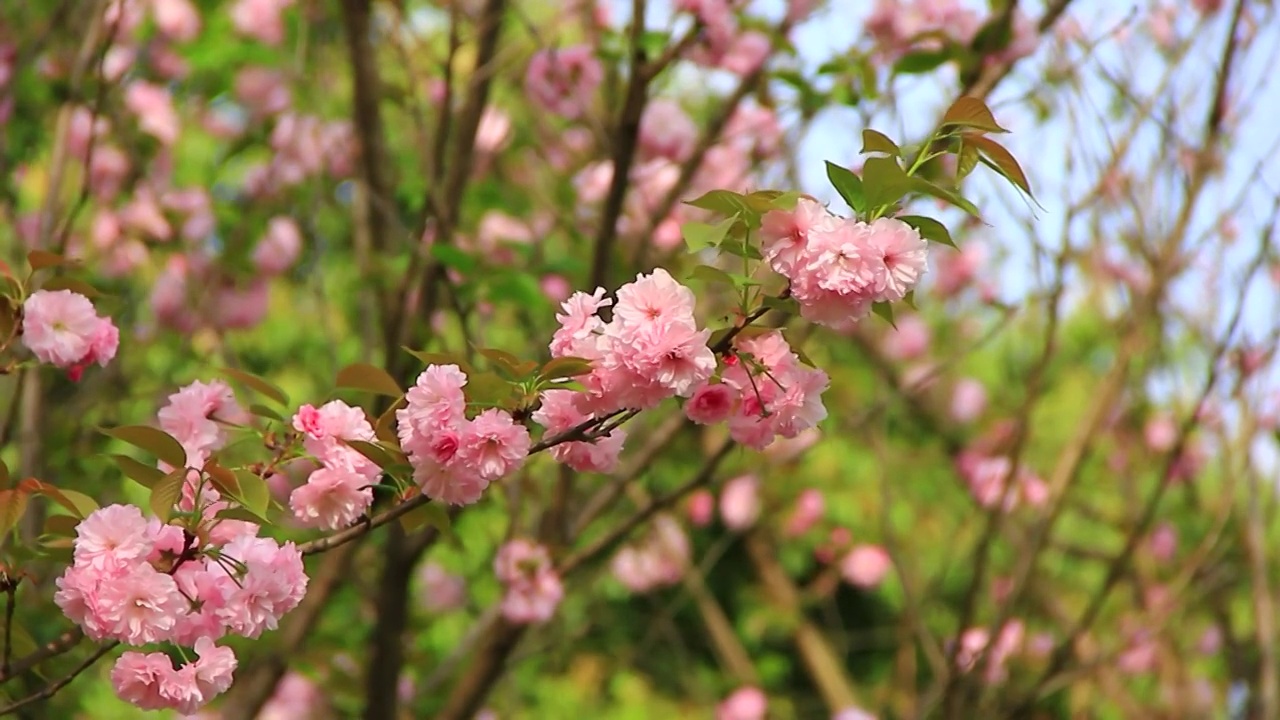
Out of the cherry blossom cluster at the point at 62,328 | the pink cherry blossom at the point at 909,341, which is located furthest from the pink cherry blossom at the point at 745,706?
the cherry blossom cluster at the point at 62,328

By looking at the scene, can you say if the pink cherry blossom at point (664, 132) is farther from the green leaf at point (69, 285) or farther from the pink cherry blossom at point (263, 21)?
the green leaf at point (69, 285)

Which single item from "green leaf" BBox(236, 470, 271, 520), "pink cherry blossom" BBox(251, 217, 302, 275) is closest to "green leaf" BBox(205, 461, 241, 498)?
"green leaf" BBox(236, 470, 271, 520)

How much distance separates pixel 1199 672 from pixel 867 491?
1.36 m

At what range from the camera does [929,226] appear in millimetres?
1133

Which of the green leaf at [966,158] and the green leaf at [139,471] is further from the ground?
the green leaf at [966,158]

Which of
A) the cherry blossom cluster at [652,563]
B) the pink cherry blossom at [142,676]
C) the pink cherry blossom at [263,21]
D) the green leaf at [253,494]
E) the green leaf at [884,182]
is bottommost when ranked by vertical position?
the cherry blossom cluster at [652,563]

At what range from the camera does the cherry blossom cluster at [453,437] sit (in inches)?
44.1

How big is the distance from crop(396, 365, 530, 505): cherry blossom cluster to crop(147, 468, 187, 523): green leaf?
6.8 inches

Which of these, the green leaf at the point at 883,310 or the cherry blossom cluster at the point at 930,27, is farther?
the cherry blossom cluster at the point at 930,27

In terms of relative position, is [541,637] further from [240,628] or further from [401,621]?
[240,628]

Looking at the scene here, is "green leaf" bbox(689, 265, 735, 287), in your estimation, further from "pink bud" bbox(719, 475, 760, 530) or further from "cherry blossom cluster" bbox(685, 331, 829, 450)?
"pink bud" bbox(719, 475, 760, 530)

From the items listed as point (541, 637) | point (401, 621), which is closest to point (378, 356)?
point (541, 637)

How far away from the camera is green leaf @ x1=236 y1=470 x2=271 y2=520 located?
1.11m

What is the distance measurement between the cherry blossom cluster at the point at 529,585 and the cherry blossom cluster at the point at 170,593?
51.6 inches
